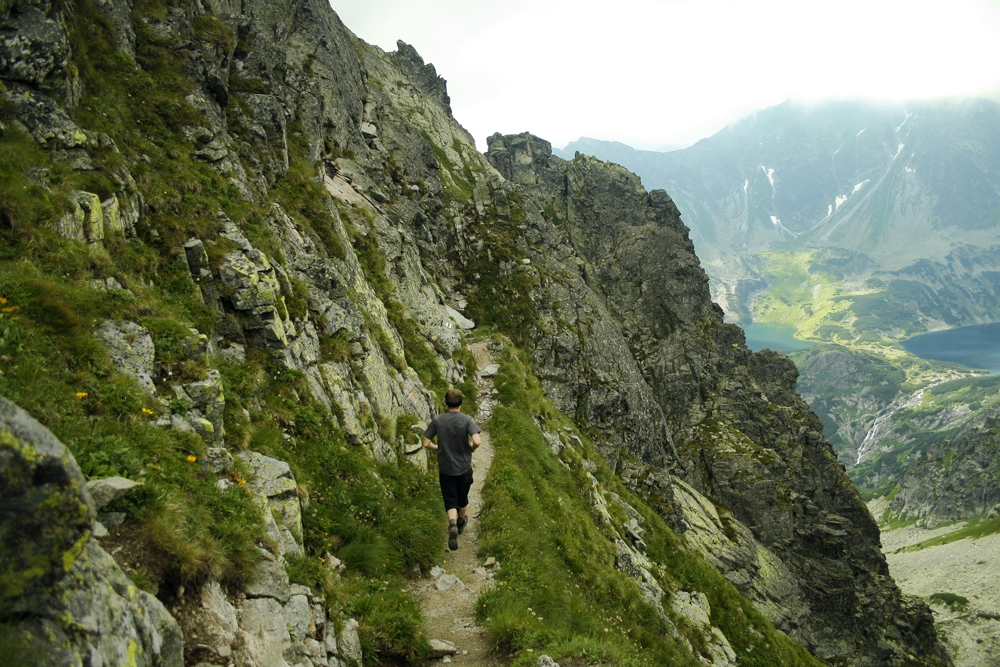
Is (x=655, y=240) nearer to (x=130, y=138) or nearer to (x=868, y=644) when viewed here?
(x=868, y=644)

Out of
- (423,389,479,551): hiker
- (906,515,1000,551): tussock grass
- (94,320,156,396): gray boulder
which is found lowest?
(906,515,1000,551): tussock grass

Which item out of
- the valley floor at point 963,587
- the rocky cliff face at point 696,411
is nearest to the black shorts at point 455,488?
the rocky cliff face at point 696,411

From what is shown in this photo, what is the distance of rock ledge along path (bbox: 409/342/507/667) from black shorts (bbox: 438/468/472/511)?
1.32 meters

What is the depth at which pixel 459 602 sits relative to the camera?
9.37 metres

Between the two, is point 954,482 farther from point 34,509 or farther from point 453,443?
point 34,509

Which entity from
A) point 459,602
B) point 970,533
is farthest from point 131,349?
point 970,533

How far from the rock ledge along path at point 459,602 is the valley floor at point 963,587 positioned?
388ft

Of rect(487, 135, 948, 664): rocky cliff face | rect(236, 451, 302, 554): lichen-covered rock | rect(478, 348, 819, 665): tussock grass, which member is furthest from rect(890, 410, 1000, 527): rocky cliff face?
rect(236, 451, 302, 554): lichen-covered rock

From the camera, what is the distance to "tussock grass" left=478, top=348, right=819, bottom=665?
29.2 feet

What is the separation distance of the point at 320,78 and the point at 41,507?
37236mm

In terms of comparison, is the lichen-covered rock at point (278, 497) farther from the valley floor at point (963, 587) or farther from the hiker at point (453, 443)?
the valley floor at point (963, 587)

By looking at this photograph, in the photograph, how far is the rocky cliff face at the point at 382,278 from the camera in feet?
35.7

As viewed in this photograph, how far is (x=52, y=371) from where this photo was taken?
643cm

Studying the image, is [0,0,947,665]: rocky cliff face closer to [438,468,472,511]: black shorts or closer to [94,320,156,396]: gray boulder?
[94,320,156,396]: gray boulder
